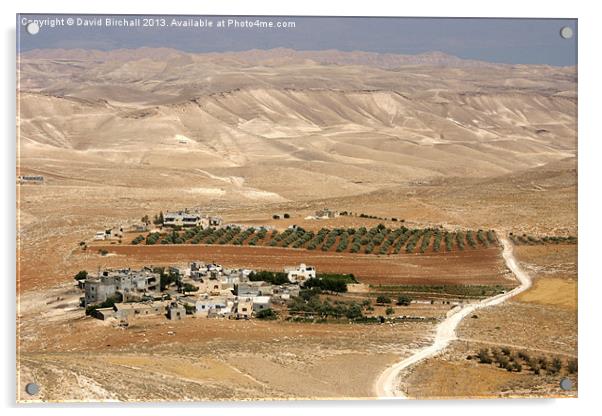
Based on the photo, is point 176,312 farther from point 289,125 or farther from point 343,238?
point 289,125

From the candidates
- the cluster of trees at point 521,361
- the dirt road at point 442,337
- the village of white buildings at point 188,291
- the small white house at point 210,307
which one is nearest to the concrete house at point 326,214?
the village of white buildings at point 188,291

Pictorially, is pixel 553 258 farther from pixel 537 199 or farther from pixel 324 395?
pixel 537 199

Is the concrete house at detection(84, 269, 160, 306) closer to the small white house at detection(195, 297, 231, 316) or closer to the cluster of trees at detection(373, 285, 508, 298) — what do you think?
the small white house at detection(195, 297, 231, 316)

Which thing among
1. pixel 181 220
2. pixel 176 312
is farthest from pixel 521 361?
pixel 181 220

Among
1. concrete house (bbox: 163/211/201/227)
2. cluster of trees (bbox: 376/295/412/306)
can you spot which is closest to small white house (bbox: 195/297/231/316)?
cluster of trees (bbox: 376/295/412/306)

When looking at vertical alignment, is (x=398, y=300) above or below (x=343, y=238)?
below

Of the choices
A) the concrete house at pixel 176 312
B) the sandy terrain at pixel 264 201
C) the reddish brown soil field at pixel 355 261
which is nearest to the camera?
the sandy terrain at pixel 264 201

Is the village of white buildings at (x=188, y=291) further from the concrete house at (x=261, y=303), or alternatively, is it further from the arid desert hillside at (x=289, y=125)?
the arid desert hillside at (x=289, y=125)
